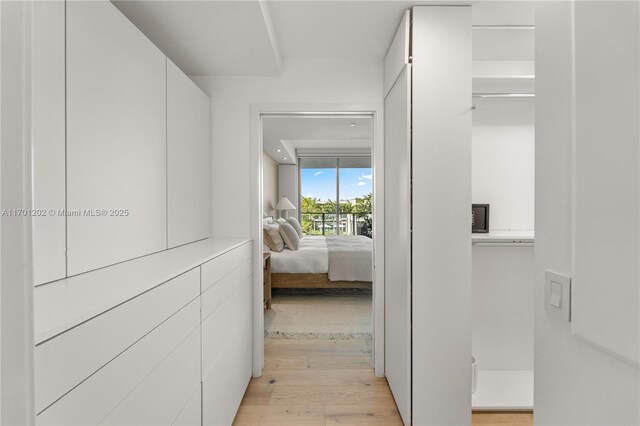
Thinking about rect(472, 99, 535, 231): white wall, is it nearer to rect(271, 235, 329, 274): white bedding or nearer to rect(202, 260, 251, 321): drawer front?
rect(202, 260, 251, 321): drawer front

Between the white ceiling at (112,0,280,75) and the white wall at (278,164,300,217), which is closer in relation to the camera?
the white ceiling at (112,0,280,75)

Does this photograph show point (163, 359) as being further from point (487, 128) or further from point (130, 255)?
point (487, 128)

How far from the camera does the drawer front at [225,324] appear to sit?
63.3 inches

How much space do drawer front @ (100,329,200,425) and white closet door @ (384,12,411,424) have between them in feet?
3.90

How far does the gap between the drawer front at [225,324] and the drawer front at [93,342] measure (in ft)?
1.57

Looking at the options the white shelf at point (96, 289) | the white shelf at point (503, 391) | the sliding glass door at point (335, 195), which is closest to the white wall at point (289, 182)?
the sliding glass door at point (335, 195)

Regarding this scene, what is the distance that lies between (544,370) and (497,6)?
1.94 m

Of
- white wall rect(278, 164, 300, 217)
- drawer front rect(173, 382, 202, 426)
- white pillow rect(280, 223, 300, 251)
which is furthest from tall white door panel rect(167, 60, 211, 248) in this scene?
white wall rect(278, 164, 300, 217)

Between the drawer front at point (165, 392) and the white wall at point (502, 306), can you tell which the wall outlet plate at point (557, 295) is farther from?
the white wall at point (502, 306)

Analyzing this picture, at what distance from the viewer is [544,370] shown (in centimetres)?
94

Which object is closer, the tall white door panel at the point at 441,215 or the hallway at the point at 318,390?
the tall white door panel at the point at 441,215

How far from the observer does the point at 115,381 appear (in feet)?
2.93

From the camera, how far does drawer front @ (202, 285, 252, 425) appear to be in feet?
5.35

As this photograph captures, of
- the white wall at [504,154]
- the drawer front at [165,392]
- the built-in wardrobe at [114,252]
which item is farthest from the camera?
the white wall at [504,154]
